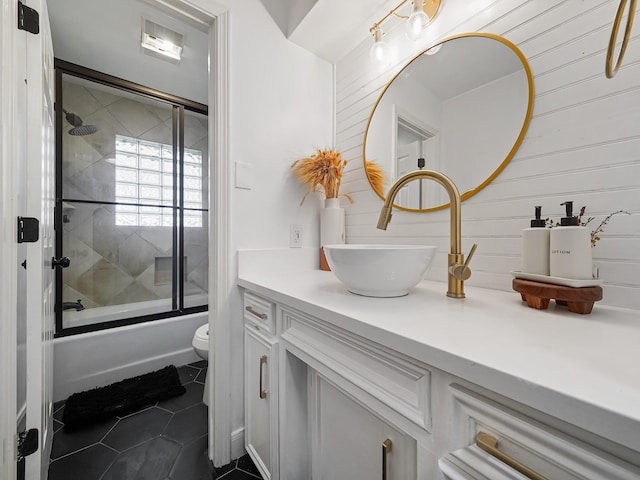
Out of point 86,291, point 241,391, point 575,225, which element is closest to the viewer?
point 575,225

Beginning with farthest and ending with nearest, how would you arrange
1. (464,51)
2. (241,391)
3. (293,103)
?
(293,103)
(241,391)
(464,51)

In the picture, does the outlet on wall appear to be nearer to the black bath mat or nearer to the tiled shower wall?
the black bath mat

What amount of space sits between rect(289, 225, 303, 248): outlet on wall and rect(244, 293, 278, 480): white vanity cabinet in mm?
363

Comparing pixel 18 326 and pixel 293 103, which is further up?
pixel 293 103

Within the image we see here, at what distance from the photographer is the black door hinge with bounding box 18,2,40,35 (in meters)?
0.82

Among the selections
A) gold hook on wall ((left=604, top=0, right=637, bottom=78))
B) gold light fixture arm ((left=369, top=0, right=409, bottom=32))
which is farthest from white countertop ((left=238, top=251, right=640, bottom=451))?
gold light fixture arm ((left=369, top=0, right=409, bottom=32))

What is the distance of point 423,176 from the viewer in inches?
31.2

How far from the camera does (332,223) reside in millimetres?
1324

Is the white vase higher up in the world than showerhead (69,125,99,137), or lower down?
lower down

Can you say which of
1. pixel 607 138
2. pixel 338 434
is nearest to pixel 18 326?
pixel 338 434

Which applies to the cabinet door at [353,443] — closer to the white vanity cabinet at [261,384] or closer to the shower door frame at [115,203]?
the white vanity cabinet at [261,384]

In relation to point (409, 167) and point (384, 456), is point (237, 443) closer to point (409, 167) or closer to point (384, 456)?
point (384, 456)

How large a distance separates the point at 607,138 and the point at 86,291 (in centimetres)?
312

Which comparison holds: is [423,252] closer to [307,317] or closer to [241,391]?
[307,317]
